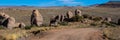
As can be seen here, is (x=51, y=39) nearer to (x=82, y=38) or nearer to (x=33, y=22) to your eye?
(x=82, y=38)

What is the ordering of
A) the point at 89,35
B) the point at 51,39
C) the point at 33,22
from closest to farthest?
the point at 51,39, the point at 89,35, the point at 33,22

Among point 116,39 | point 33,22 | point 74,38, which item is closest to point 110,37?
point 116,39

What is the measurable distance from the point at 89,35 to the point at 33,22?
57.3 ft

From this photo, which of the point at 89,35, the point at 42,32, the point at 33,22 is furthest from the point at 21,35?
the point at 33,22

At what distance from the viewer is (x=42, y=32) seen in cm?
2983

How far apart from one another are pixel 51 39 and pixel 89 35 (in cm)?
358

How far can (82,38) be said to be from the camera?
26.5 meters

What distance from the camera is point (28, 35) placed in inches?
1123

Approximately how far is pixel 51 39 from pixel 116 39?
4420 mm

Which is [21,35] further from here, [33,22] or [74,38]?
[33,22]

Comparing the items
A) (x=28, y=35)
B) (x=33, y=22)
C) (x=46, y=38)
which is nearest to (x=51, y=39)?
(x=46, y=38)

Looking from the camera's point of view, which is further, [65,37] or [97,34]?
[97,34]

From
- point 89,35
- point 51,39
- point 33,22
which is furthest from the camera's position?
point 33,22

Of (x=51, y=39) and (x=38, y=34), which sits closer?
(x=51, y=39)
